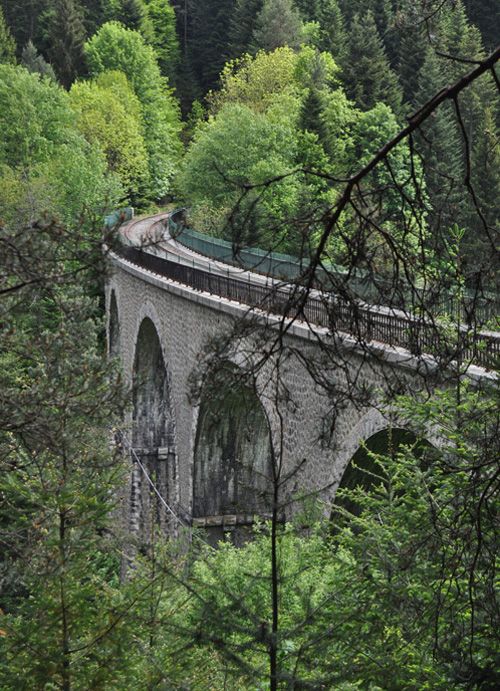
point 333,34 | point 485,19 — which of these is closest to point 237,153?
point 485,19

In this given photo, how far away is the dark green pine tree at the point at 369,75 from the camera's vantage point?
51.2m

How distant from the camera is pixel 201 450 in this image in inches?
1019

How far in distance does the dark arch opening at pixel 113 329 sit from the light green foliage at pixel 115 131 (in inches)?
812

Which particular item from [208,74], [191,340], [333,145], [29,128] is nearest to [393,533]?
[191,340]

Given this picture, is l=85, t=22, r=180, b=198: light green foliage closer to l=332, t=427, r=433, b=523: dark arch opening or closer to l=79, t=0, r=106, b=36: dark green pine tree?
l=79, t=0, r=106, b=36: dark green pine tree

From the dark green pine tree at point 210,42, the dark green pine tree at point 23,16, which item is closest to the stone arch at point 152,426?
the dark green pine tree at point 210,42

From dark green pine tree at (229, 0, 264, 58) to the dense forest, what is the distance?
1663 centimetres

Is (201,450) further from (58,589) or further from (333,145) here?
(333,145)

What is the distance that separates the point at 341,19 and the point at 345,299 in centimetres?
6671

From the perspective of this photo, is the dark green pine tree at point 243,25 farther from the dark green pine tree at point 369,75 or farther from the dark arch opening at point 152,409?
the dark arch opening at point 152,409

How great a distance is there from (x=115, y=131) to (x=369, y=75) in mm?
16768

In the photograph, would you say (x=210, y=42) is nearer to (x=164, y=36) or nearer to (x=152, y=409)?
(x=164, y=36)

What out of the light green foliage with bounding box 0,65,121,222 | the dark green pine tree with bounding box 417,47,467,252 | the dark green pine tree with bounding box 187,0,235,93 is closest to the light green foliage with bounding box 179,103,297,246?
the light green foliage with bounding box 0,65,121,222

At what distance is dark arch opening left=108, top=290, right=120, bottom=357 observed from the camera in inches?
1534
